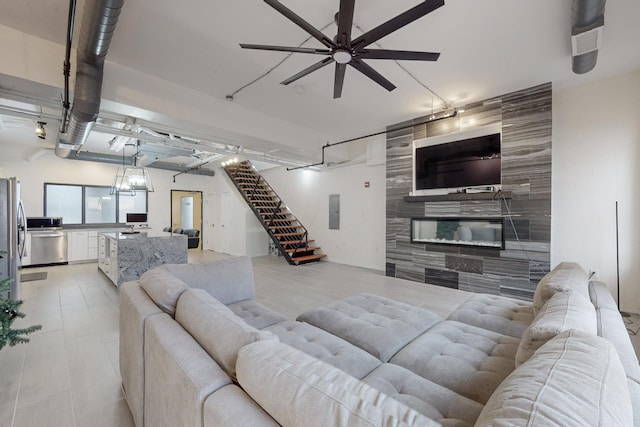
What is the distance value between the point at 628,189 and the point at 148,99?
670 centimetres

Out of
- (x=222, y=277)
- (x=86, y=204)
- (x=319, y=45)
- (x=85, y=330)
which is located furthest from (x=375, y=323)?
(x=86, y=204)

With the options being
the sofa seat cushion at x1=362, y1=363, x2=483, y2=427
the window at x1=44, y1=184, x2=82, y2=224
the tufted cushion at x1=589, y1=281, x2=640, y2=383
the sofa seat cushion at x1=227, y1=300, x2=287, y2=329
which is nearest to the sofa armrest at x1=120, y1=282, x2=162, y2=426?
the sofa seat cushion at x1=227, y1=300, x2=287, y2=329

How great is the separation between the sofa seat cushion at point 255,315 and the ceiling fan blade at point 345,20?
2312mm

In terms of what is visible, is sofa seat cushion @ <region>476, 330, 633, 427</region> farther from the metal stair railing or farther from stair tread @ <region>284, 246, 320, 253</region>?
stair tread @ <region>284, 246, 320, 253</region>

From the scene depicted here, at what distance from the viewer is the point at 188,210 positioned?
10.8 meters

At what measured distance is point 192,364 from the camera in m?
1.08

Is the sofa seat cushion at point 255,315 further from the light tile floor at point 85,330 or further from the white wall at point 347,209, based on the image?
the white wall at point 347,209

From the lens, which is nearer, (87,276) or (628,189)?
(628,189)

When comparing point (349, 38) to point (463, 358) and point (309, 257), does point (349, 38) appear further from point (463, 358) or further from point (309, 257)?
point (309, 257)

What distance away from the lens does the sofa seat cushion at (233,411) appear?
812 millimetres

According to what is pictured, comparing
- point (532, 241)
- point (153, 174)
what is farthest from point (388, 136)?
point (153, 174)

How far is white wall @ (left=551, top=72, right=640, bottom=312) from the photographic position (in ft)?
12.2

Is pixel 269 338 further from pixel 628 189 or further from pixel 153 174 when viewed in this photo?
pixel 153 174

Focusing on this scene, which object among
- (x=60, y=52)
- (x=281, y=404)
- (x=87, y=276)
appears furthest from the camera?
(x=87, y=276)
